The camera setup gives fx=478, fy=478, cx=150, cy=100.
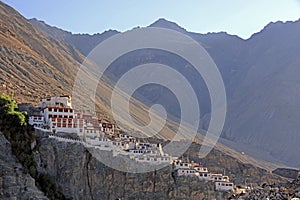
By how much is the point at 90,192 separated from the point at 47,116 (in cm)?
1115

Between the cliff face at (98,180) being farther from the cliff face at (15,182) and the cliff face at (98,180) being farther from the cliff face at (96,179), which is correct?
the cliff face at (15,182)

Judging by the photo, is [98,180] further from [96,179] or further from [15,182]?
[15,182]

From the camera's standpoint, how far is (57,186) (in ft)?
180

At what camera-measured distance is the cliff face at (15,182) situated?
48938 millimetres

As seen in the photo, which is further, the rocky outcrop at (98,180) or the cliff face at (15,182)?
the rocky outcrop at (98,180)

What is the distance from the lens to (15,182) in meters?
49.6

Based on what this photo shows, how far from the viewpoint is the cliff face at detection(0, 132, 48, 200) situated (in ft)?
161

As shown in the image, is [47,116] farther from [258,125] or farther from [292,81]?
[292,81]

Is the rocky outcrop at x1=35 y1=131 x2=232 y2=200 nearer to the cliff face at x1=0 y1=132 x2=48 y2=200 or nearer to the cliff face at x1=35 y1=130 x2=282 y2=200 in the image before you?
the cliff face at x1=35 y1=130 x2=282 y2=200

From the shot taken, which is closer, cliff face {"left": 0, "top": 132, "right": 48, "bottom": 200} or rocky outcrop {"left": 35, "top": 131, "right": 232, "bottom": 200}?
cliff face {"left": 0, "top": 132, "right": 48, "bottom": 200}

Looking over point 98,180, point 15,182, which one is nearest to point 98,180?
point 98,180

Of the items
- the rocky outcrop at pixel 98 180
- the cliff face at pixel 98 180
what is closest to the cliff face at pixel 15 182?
the cliff face at pixel 98 180

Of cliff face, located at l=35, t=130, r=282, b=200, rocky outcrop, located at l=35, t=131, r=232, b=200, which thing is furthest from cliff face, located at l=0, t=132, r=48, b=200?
rocky outcrop, located at l=35, t=131, r=232, b=200

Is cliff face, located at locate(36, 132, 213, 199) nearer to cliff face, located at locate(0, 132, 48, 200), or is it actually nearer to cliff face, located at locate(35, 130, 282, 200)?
cliff face, located at locate(35, 130, 282, 200)
